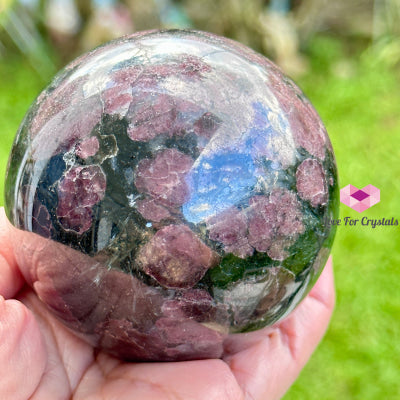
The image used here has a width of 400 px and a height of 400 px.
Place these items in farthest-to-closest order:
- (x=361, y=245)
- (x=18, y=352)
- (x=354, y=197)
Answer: (x=361, y=245), (x=354, y=197), (x=18, y=352)

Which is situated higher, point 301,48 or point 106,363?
point 106,363

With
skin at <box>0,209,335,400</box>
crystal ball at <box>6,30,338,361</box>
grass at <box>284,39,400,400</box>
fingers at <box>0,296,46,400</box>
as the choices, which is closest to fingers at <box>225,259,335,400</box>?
skin at <box>0,209,335,400</box>

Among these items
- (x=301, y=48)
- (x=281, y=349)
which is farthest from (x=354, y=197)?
(x=301, y=48)

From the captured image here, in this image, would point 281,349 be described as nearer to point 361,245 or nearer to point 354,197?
point 354,197

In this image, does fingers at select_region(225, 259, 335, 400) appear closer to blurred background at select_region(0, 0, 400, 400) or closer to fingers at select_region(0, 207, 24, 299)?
fingers at select_region(0, 207, 24, 299)

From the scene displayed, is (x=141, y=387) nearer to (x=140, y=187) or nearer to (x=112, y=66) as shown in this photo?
(x=140, y=187)

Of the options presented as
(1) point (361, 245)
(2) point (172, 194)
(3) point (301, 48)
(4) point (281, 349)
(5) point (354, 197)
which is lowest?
(1) point (361, 245)

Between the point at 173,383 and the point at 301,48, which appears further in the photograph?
the point at 301,48

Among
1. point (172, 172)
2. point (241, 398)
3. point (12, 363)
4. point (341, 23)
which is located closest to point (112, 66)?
point (172, 172)

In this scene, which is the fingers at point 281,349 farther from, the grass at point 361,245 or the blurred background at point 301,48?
the blurred background at point 301,48
